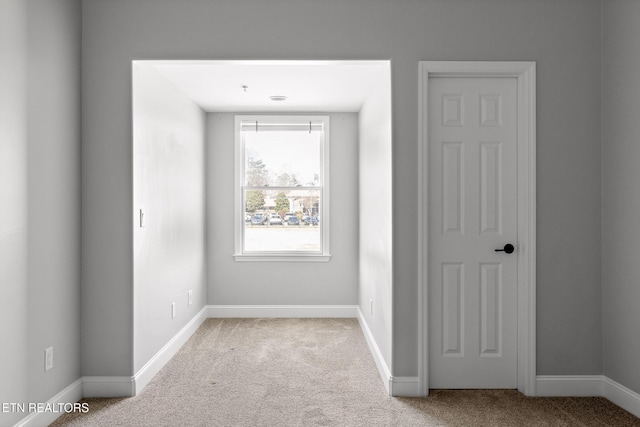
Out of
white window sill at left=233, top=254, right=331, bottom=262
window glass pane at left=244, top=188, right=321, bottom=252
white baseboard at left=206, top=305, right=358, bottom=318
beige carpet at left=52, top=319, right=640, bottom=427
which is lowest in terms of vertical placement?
beige carpet at left=52, top=319, right=640, bottom=427

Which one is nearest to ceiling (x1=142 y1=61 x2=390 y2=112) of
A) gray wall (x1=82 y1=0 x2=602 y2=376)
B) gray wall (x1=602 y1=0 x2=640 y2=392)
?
gray wall (x1=82 y1=0 x2=602 y2=376)

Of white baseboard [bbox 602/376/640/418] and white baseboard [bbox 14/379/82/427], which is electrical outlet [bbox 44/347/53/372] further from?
white baseboard [bbox 602/376/640/418]

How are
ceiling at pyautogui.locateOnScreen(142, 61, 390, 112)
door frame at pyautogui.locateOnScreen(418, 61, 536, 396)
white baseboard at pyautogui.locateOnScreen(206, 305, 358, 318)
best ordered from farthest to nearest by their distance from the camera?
white baseboard at pyautogui.locateOnScreen(206, 305, 358, 318) → ceiling at pyautogui.locateOnScreen(142, 61, 390, 112) → door frame at pyautogui.locateOnScreen(418, 61, 536, 396)

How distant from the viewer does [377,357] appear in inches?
141

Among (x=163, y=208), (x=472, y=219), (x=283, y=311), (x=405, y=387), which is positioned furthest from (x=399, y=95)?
(x=283, y=311)

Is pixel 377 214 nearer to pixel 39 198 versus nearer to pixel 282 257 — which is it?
pixel 282 257

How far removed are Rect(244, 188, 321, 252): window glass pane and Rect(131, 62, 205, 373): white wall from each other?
2.18ft

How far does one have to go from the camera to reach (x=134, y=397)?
2963 mm

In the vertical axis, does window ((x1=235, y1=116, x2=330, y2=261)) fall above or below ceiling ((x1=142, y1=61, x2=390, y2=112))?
below

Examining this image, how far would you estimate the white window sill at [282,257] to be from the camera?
519cm

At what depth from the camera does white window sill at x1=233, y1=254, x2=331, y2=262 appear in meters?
5.19

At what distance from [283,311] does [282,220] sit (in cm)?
105

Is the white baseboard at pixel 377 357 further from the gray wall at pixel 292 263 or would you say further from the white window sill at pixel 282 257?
the white window sill at pixel 282 257

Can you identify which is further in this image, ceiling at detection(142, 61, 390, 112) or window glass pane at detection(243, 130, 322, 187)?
window glass pane at detection(243, 130, 322, 187)
